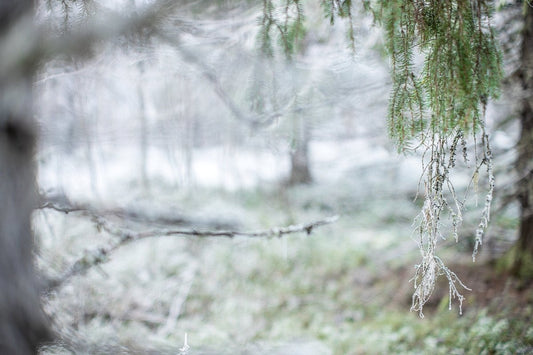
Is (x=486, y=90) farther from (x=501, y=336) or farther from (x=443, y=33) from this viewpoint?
(x=501, y=336)

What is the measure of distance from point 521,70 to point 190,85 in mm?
4742

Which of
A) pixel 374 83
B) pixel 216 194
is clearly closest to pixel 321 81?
pixel 374 83

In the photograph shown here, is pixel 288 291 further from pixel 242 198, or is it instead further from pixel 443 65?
pixel 443 65

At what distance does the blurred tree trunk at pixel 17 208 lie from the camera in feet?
5.68

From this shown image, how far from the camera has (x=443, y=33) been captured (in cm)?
168

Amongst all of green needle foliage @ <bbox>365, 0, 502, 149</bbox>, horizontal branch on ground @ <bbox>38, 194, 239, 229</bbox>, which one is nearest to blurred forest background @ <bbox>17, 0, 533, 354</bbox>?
horizontal branch on ground @ <bbox>38, 194, 239, 229</bbox>

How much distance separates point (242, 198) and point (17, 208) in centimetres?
567

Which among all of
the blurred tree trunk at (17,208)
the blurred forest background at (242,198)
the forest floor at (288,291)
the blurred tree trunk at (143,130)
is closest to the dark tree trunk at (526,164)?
the blurred forest background at (242,198)

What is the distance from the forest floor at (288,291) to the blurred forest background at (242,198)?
1.1 inches

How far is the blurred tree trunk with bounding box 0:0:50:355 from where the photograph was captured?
1.73 meters

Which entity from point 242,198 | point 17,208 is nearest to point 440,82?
point 17,208

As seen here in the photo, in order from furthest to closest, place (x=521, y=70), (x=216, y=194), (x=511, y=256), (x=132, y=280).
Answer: (x=216, y=194)
(x=132, y=280)
(x=511, y=256)
(x=521, y=70)

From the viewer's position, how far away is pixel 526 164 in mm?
4020

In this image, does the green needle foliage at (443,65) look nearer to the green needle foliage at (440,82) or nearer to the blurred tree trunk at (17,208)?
the green needle foliage at (440,82)
